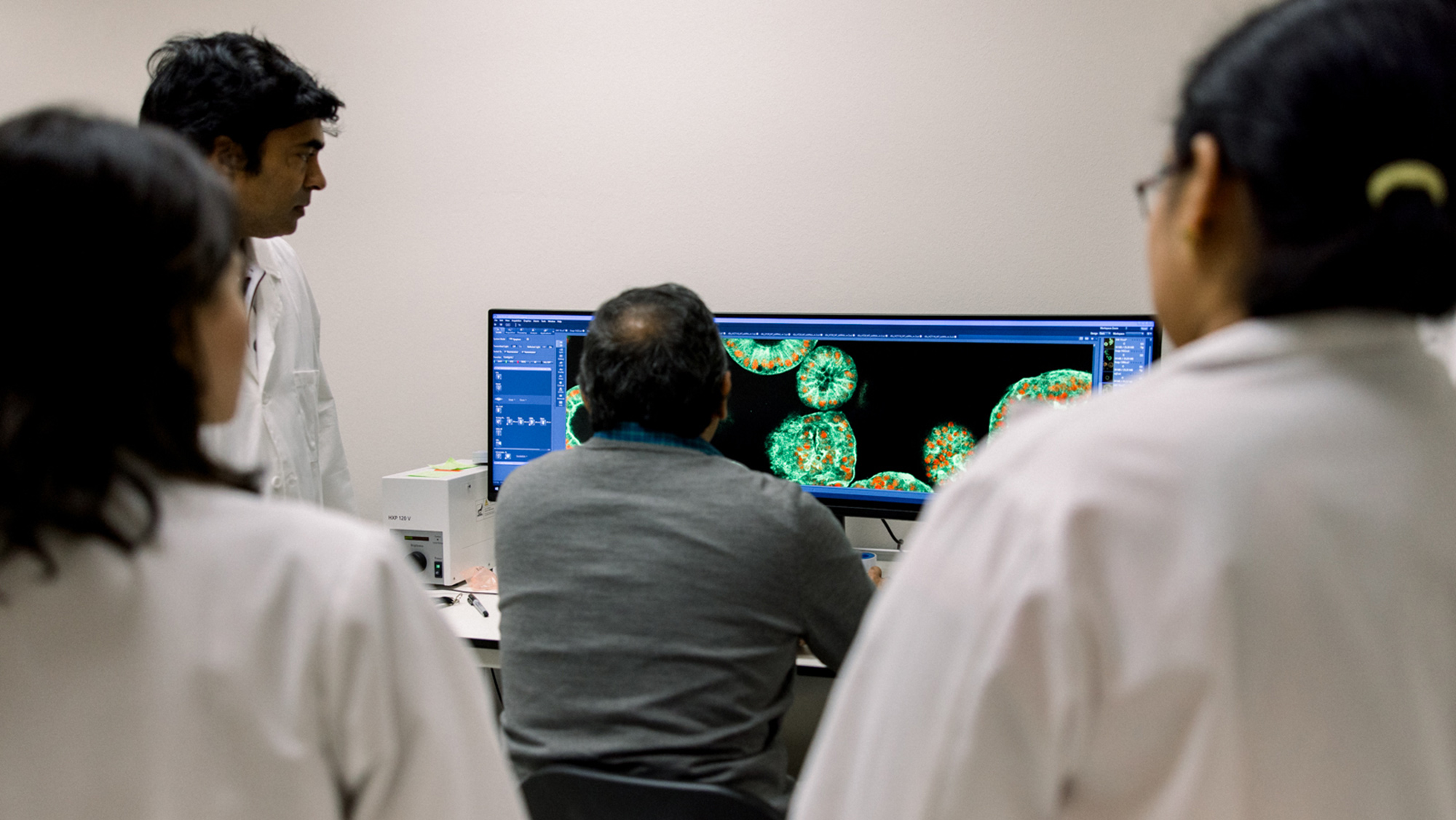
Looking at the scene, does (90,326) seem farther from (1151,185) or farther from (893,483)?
(893,483)

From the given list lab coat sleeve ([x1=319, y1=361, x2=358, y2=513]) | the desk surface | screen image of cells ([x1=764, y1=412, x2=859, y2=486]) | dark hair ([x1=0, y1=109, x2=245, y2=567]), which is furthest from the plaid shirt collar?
lab coat sleeve ([x1=319, y1=361, x2=358, y2=513])

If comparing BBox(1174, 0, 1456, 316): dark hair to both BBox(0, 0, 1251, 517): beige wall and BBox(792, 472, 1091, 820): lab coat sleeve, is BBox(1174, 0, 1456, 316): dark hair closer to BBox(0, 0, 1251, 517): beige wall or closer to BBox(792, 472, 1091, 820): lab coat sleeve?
BBox(792, 472, 1091, 820): lab coat sleeve

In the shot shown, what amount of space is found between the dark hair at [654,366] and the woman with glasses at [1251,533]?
897 mm

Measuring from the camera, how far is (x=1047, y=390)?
2.04 metres

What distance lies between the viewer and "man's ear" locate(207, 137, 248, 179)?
1.93 m

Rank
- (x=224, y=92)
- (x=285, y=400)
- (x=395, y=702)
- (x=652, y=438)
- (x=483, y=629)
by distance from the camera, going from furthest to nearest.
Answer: (x=285, y=400) < (x=483, y=629) < (x=224, y=92) < (x=652, y=438) < (x=395, y=702)

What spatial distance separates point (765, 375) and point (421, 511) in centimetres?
78

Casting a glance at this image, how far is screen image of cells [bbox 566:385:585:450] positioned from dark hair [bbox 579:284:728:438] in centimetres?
67

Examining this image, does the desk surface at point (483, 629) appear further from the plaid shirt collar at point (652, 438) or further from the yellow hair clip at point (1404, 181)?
the yellow hair clip at point (1404, 181)

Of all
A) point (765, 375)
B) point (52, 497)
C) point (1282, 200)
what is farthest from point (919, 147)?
point (52, 497)

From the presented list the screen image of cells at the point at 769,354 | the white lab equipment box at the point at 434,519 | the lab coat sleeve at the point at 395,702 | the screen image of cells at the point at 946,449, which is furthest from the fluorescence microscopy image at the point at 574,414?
the lab coat sleeve at the point at 395,702

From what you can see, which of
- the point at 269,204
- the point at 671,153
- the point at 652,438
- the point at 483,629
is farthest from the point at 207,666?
the point at 671,153

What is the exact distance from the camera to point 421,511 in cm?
228

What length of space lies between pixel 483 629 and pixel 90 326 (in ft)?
4.67
